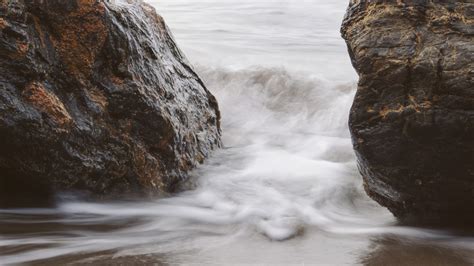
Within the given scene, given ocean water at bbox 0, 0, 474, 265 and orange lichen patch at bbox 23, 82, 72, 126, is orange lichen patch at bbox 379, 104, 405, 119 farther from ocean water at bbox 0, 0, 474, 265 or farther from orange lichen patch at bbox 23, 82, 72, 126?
orange lichen patch at bbox 23, 82, 72, 126

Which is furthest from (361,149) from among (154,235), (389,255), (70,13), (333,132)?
(333,132)

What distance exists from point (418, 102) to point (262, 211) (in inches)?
45.8

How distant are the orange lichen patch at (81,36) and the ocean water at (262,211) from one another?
0.81 m

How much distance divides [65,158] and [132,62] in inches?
28.8

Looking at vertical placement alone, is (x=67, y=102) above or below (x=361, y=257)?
above

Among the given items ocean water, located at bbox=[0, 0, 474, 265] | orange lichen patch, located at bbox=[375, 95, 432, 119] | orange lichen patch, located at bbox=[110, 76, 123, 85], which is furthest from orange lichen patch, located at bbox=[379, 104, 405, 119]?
orange lichen patch, located at bbox=[110, 76, 123, 85]

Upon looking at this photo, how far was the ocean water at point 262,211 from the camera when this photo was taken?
305cm

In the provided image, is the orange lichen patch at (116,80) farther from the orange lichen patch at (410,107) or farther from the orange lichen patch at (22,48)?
the orange lichen patch at (410,107)

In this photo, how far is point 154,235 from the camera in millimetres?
3406

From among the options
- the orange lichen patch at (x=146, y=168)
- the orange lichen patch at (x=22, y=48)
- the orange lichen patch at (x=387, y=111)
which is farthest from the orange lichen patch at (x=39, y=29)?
the orange lichen patch at (x=387, y=111)

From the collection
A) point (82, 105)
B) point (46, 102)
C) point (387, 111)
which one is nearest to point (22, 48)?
point (46, 102)

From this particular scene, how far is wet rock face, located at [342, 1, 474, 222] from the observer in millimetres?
3035

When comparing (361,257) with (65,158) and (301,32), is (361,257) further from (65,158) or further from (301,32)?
(301,32)

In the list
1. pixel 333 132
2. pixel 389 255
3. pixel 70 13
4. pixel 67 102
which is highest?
pixel 70 13
